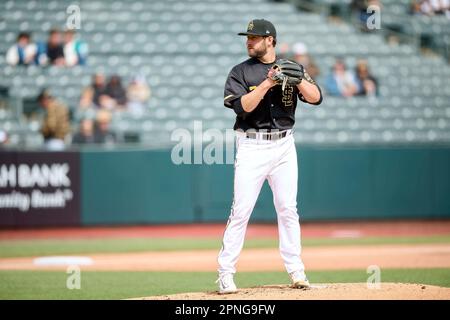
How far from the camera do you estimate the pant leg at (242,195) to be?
7039mm

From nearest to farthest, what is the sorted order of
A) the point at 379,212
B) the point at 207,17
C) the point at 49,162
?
1. the point at 49,162
2. the point at 379,212
3. the point at 207,17

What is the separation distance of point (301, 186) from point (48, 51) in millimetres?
5317

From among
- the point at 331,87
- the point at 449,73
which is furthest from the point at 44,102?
the point at 449,73

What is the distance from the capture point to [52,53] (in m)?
16.3

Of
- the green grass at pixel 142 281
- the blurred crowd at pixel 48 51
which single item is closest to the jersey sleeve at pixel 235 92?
the green grass at pixel 142 281

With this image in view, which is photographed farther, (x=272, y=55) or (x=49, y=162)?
(x=49, y=162)

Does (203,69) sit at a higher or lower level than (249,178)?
higher

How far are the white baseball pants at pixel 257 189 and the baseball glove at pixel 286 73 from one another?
55 cm

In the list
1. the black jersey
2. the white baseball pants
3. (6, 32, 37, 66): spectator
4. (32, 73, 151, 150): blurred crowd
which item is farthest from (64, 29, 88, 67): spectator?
the white baseball pants

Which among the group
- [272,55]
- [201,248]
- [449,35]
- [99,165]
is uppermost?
[449,35]

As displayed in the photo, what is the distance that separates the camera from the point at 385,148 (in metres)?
15.9

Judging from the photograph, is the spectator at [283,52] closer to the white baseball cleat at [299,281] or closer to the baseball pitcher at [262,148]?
A: the baseball pitcher at [262,148]

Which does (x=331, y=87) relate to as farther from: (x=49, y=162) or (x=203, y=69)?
(x=49, y=162)

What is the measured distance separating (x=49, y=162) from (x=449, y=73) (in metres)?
8.42
